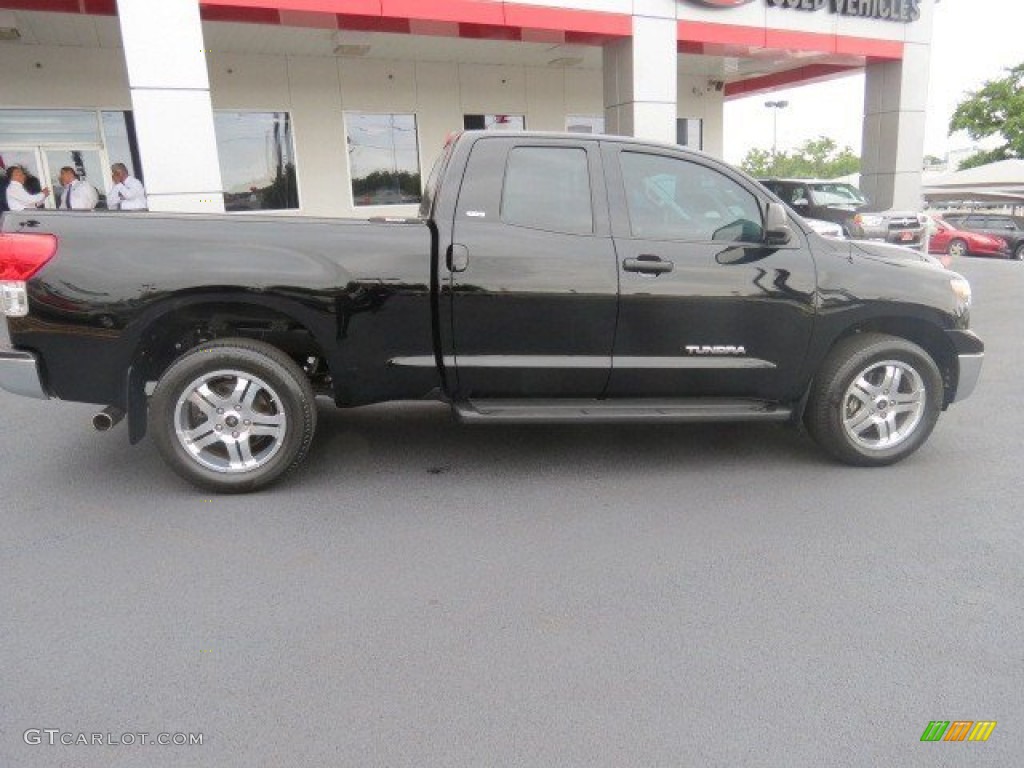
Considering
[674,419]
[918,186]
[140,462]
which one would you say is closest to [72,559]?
[140,462]

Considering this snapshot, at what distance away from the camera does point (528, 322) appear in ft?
13.6

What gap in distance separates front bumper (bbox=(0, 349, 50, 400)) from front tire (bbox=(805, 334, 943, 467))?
4.27 m

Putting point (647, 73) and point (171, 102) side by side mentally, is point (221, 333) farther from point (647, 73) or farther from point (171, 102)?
point (647, 73)

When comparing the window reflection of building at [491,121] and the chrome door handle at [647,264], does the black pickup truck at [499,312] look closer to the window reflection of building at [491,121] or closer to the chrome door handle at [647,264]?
the chrome door handle at [647,264]

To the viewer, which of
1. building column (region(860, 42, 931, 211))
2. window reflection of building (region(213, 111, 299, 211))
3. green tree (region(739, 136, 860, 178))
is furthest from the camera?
green tree (region(739, 136, 860, 178))

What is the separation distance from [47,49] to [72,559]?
12942 millimetres

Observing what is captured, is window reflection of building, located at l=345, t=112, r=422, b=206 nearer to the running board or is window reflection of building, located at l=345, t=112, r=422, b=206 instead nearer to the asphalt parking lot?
the asphalt parking lot

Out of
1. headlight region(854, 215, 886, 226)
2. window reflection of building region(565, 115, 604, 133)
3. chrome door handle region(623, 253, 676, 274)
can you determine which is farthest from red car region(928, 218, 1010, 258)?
chrome door handle region(623, 253, 676, 274)

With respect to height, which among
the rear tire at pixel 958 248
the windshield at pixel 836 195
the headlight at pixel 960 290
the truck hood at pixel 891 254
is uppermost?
the windshield at pixel 836 195

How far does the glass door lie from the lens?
44.1 ft

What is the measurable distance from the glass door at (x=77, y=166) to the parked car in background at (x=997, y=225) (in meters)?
24.8

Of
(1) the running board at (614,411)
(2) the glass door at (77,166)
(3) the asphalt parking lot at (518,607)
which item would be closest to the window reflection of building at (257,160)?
(2) the glass door at (77,166)

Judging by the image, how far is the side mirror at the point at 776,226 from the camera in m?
4.21

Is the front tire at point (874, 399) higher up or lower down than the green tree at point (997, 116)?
lower down
